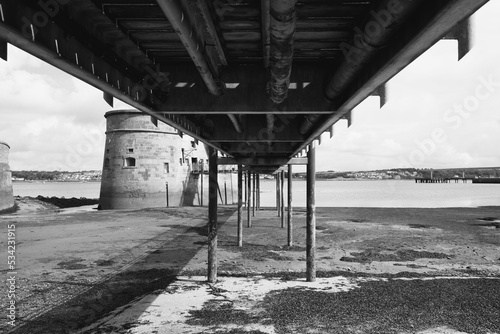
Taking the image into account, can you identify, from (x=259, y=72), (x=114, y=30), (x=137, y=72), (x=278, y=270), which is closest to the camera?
(x=114, y=30)

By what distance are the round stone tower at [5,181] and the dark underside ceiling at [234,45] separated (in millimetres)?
31298

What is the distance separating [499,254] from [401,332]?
9110mm

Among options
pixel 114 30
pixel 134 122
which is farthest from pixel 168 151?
pixel 114 30

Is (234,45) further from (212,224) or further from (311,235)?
(311,235)

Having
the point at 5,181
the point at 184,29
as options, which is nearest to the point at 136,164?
the point at 5,181

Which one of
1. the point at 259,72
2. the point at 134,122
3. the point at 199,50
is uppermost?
the point at 134,122

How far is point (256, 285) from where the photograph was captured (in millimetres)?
9164

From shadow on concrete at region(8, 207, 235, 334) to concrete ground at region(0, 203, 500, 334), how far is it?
3cm

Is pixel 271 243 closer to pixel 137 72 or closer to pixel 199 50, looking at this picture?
pixel 137 72

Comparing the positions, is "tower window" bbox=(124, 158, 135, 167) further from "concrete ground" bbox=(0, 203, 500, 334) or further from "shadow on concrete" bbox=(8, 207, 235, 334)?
"shadow on concrete" bbox=(8, 207, 235, 334)

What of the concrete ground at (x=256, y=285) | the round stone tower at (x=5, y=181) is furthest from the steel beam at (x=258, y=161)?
the round stone tower at (x=5, y=181)

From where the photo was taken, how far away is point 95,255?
1278 cm

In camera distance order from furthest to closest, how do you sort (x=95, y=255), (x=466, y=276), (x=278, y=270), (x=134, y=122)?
1. (x=134, y=122)
2. (x=95, y=255)
3. (x=278, y=270)
4. (x=466, y=276)

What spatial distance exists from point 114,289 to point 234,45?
22.3 ft
